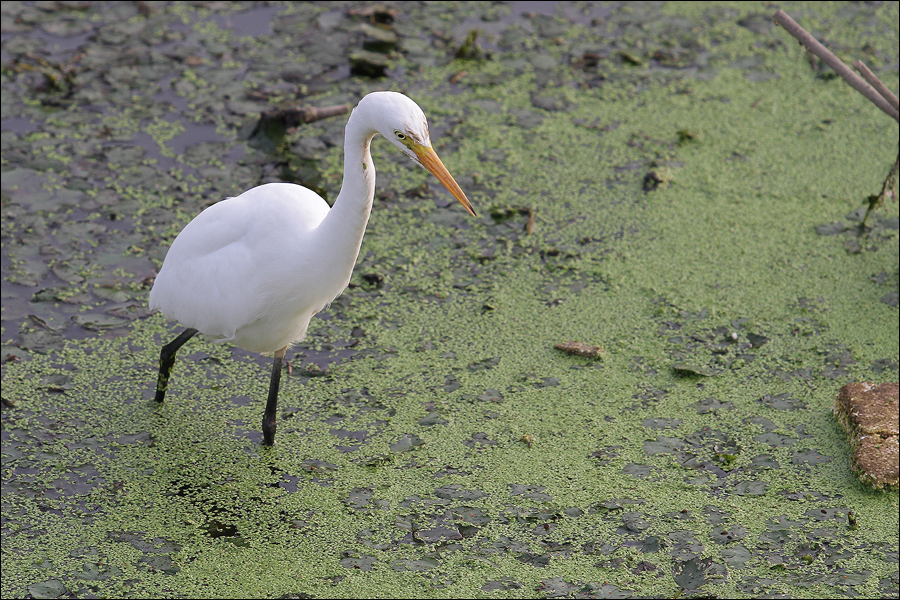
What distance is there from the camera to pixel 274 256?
254 cm

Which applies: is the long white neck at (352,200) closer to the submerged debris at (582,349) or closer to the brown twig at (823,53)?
the submerged debris at (582,349)

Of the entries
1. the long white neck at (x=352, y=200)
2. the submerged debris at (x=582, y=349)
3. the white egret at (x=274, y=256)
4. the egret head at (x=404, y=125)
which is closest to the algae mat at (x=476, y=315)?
the submerged debris at (x=582, y=349)

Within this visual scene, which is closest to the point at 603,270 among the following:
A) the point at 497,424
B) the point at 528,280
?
the point at 528,280

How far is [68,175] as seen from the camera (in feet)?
13.1

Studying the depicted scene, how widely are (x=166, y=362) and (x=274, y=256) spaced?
29.1 inches

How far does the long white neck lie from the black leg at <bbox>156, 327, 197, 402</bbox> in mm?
767

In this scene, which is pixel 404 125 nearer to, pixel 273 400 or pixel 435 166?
pixel 435 166

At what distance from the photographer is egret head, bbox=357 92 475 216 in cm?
216

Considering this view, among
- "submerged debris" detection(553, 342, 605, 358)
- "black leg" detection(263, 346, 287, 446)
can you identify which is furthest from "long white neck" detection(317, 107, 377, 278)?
"submerged debris" detection(553, 342, 605, 358)

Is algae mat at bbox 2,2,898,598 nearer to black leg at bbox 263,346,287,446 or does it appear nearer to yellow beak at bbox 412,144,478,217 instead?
black leg at bbox 263,346,287,446

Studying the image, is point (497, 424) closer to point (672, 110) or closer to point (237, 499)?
point (237, 499)

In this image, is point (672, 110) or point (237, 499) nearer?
point (237, 499)

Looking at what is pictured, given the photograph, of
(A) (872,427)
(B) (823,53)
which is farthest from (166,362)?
(B) (823,53)

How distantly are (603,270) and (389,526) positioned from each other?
5.03 feet
